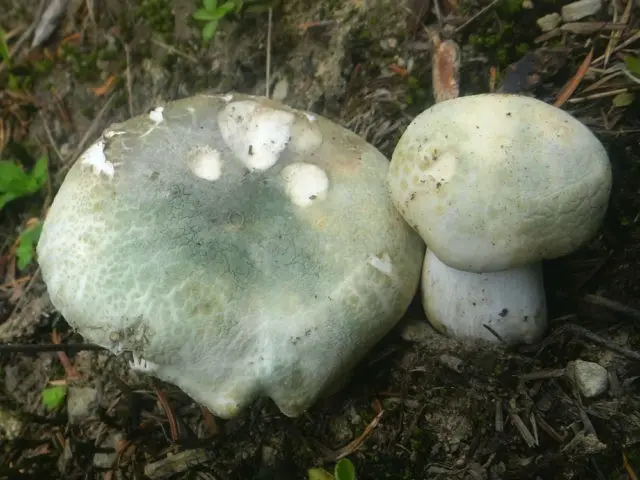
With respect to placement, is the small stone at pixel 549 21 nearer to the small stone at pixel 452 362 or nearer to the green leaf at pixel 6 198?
the small stone at pixel 452 362

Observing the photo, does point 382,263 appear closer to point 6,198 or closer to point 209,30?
point 209,30

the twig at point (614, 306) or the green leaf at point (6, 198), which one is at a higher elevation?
the twig at point (614, 306)

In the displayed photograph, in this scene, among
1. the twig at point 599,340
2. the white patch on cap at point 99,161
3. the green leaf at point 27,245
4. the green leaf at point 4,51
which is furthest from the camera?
the green leaf at point 4,51

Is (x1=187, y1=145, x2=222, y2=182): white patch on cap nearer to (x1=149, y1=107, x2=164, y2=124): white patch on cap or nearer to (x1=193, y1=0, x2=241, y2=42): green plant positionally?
(x1=149, y1=107, x2=164, y2=124): white patch on cap

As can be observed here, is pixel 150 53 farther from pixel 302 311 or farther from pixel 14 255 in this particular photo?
pixel 302 311

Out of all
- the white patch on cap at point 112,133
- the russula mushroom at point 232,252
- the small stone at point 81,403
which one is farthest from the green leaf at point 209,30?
the small stone at point 81,403

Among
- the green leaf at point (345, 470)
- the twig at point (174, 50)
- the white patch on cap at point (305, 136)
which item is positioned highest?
the white patch on cap at point (305, 136)

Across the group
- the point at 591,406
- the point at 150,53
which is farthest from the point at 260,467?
the point at 150,53
